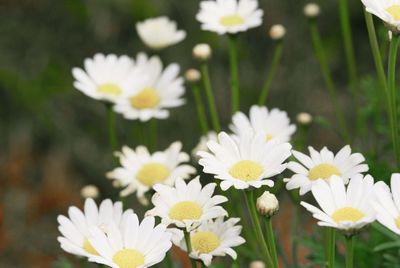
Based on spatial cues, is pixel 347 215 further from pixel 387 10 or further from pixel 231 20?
pixel 231 20

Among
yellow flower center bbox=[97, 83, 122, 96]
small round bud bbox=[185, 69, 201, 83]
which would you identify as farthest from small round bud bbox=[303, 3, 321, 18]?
yellow flower center bbox=[97, 83, 122, 96]

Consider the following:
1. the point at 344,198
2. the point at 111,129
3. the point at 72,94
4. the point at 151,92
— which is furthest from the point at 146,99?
the point at 72,94

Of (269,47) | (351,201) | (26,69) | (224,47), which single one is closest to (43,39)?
(26,69)

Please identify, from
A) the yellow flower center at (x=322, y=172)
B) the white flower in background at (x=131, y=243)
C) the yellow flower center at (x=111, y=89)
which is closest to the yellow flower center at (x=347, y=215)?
the yellow flower center at (x=322, y=172)

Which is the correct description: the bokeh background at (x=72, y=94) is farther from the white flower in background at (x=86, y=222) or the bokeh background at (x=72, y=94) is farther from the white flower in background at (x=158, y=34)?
the white flower in background at (x=86, y=222)

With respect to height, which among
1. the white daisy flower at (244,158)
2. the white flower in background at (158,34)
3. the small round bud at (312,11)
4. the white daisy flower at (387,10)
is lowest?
the white daisy flower at (244,158)

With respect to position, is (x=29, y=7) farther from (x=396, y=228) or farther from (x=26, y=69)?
(x=396, y=228)
